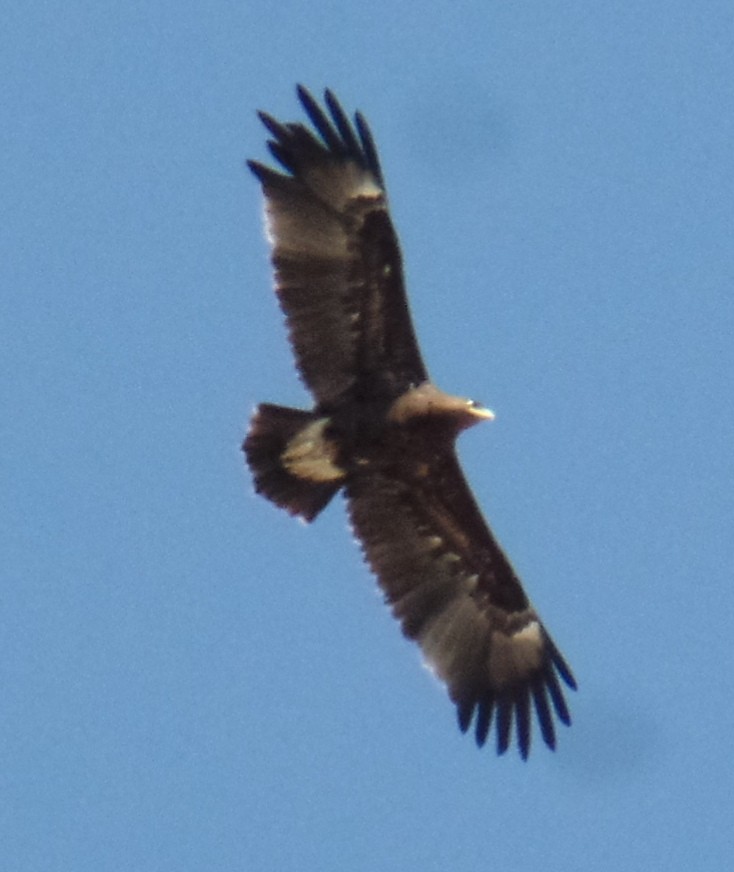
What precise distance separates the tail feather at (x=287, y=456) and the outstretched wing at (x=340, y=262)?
231 millimetres

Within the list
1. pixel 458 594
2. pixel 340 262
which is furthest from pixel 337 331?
pixel 458 594

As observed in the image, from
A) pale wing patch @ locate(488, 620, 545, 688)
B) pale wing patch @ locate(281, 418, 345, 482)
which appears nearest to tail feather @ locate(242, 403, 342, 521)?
pale wing patch @ locate(281, 418, 345, 482)

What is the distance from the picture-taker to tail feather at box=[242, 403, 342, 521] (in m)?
14.5

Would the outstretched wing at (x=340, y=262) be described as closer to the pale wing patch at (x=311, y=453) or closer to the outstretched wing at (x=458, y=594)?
the pale wing patch at (x=311, y=453)

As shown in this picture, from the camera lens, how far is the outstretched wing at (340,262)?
14586 mm

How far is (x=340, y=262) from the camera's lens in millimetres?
14641

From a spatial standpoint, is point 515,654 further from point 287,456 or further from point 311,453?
point 287,456

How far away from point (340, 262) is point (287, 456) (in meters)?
1.14

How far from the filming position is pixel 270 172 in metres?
14.6

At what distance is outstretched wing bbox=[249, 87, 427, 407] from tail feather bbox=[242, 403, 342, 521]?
0.23 meters

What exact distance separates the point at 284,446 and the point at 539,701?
7.41 ft

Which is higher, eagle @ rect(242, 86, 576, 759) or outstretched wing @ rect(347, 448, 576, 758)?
eagle @ rect(242, 86, 576, 759)

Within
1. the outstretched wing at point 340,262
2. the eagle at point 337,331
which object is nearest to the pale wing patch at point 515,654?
the eagle at point 337,331

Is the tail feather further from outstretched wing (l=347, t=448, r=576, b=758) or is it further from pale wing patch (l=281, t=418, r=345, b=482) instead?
outstretched wing (l=347, t=448, r=576, b=758)
